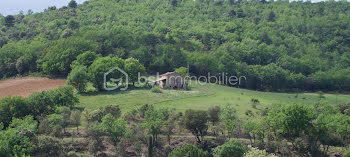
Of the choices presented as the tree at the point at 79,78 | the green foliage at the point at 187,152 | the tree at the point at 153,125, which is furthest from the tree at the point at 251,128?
the tree at the point at 79,78

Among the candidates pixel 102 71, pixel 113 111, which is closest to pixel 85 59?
pixel 102 71

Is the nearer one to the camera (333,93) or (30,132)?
(30,132)

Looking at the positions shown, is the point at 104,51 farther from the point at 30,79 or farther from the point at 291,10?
the point at 291,10

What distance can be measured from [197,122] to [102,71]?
2561 centimetres

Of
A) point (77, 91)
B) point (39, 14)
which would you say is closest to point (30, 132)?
point (77, 91)

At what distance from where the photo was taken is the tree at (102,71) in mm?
62812

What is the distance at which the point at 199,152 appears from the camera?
120 ft

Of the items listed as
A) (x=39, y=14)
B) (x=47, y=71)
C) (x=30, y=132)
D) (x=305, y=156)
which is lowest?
(x=305, y=156)

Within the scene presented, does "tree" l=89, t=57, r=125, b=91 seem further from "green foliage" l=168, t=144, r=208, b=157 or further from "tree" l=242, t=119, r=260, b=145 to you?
"green foliage" l=168, t=144, r=208, b=157

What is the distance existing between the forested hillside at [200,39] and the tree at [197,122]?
127 feet

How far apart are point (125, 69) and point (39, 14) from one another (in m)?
73.2

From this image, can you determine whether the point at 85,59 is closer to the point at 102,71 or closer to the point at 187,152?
the point at 102,71

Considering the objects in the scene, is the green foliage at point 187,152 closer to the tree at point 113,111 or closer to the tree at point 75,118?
the tree at point 113,111

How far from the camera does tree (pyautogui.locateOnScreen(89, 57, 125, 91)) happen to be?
206ft
